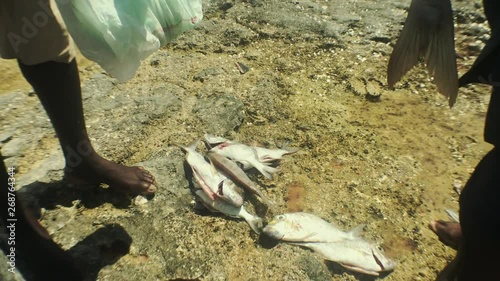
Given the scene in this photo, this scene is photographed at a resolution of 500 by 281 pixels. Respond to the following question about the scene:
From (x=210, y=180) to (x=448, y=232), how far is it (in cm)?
155

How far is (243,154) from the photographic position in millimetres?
2771

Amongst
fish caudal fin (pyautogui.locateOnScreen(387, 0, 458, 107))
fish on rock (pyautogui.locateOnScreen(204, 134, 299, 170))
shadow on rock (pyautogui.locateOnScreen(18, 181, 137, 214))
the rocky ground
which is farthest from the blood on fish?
fish caudal fin (pyautogui.locateOnScreen(387, 0, 458, 107))

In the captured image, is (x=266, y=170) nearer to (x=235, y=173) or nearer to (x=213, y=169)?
(x=235, y=173)

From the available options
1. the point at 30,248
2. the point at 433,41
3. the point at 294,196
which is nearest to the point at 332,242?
the point at 294,196

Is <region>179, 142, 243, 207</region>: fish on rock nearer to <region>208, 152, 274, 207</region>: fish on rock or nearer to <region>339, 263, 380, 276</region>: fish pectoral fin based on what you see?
<region>208, 152, 274, 207</region>: fish on rock

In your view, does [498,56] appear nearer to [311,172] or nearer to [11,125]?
[311,172]

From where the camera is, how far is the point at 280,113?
128 inches

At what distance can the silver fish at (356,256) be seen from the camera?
2242mm

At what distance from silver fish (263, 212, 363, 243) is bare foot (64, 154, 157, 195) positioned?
813mm

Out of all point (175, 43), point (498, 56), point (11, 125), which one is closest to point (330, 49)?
point (175, 43)

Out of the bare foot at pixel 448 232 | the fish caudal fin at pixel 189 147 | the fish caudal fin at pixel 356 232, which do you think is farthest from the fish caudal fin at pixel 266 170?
the bare foot at pixel 448 232

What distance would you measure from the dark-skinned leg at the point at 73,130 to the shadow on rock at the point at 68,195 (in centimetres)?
9

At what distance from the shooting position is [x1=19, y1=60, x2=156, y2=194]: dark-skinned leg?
185 centimetres

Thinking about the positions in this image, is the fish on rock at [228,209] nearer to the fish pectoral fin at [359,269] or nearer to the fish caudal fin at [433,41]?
the fish pectoral fin at [359,269]
